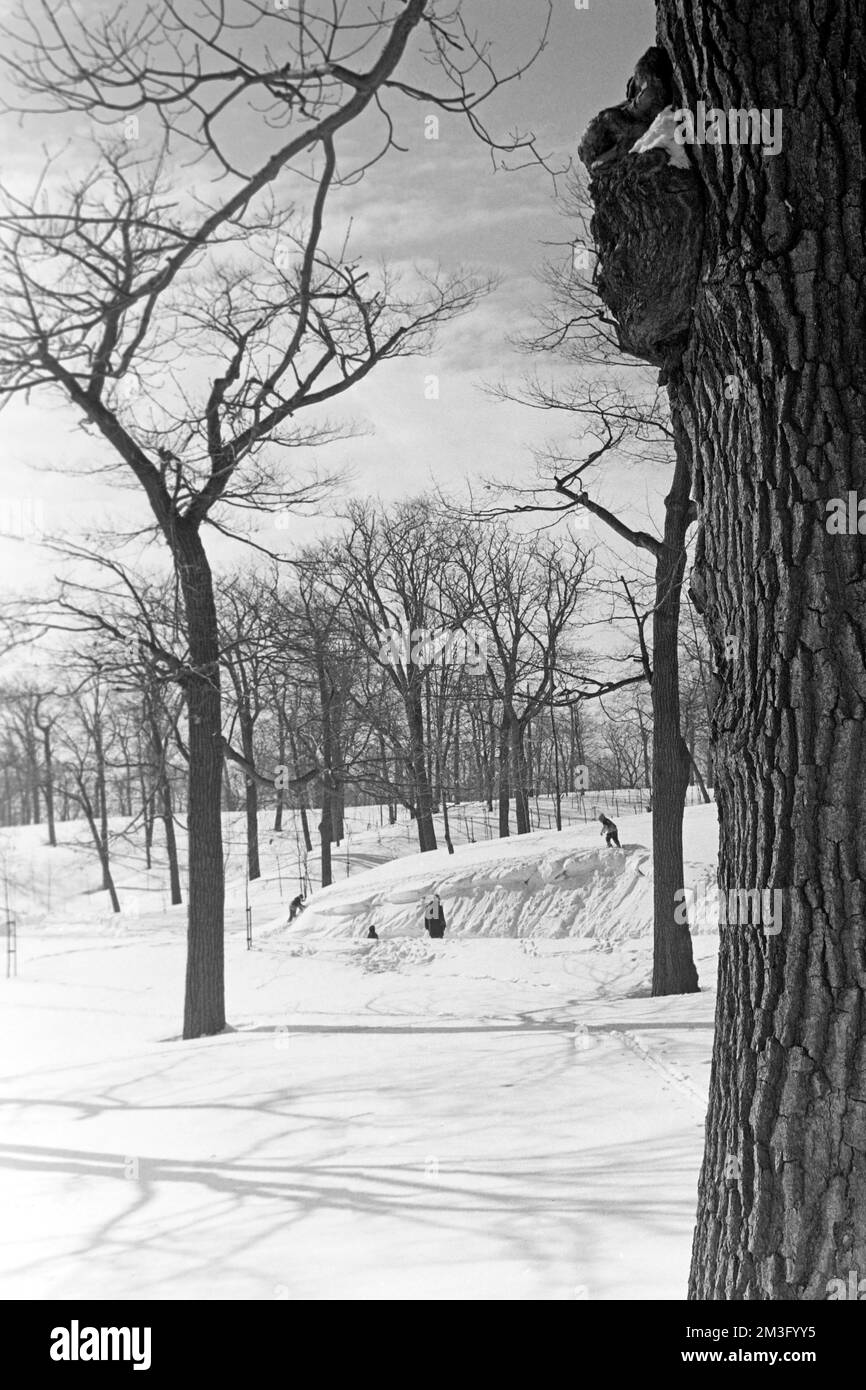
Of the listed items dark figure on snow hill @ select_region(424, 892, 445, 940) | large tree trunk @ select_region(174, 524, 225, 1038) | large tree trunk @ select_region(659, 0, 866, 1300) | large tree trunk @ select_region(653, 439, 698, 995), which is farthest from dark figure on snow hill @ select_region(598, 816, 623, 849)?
large tree trunk @ select_region(659, 0, 866, 1300)

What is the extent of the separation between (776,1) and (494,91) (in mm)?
1386

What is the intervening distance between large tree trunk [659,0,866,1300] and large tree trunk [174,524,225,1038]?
5.20m

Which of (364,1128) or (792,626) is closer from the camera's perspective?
(792,626)

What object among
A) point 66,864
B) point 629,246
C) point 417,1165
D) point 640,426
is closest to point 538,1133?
point 417,1165

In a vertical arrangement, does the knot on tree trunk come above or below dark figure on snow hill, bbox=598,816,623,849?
above

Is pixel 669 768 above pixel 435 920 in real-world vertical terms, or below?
above

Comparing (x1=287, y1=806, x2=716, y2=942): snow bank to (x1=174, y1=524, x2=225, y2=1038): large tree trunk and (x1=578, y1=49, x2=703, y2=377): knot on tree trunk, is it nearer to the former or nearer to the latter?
(x1=174, y1=524, x2=225, y2=1038): large tree trunk

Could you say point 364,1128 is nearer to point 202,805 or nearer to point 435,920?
point 202,805

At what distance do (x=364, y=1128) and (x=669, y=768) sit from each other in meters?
3.83

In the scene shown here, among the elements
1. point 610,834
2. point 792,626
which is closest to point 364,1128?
point 792,626

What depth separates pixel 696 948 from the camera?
8641 mm

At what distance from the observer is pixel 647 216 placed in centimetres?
151

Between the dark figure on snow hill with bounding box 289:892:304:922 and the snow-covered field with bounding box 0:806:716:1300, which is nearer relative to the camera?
the snow-covered field with bounding box 0:806:716:1300

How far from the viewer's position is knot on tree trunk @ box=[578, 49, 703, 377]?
4.89 feet
